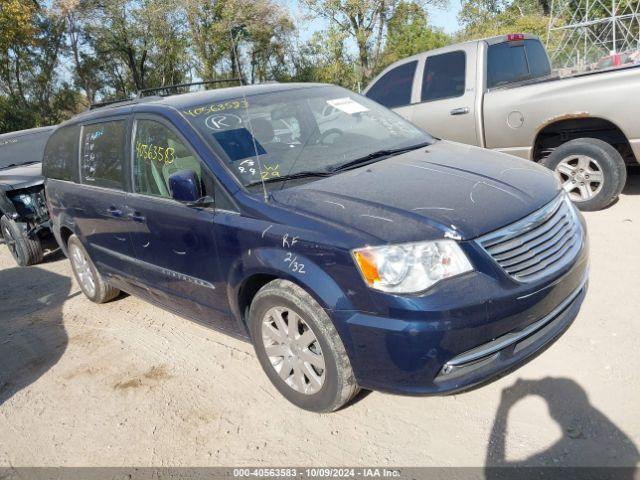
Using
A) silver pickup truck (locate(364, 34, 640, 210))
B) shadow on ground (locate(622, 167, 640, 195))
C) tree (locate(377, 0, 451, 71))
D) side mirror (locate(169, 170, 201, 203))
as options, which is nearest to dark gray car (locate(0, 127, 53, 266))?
side mirror (locate(169, 170, 201, 203))

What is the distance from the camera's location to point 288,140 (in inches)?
133

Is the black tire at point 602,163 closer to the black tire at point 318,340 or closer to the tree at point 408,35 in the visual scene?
the black tire at point 318,340

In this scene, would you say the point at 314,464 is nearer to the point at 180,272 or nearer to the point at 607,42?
the point at 180,272

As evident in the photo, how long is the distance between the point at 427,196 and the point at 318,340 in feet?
3.01

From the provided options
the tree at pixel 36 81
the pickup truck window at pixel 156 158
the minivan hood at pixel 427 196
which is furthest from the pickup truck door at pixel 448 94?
the tree at pixel 36 81

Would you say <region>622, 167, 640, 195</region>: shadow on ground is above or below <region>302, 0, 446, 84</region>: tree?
below

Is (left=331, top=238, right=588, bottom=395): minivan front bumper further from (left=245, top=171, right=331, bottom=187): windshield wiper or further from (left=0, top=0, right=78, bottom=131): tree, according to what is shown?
(left=0, top=0, right=78, bottom=131): tree

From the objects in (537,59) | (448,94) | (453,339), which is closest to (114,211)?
(453,339)

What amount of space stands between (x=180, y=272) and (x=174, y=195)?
2.01 ft

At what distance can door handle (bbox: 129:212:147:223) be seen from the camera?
3.60 m

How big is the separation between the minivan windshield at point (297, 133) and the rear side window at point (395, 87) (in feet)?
8.65

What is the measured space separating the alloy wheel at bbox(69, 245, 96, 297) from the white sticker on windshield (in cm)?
273

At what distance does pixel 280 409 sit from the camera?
10.0 ft

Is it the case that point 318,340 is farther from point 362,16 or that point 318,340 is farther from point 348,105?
point 362,16
